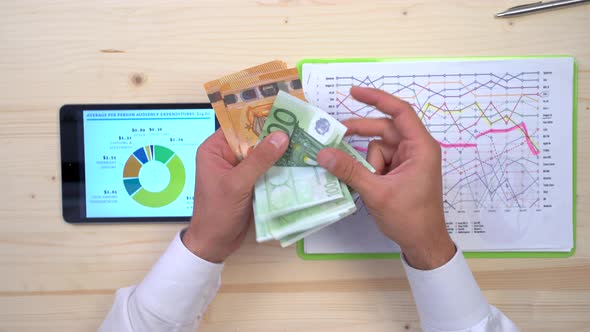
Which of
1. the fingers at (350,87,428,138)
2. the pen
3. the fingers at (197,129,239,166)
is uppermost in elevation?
the pen

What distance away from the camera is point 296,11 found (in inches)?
26.8

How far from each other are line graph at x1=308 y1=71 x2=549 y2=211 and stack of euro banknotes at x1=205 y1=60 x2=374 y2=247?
0.37 feet

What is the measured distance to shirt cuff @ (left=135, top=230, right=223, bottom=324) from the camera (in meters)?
0.60

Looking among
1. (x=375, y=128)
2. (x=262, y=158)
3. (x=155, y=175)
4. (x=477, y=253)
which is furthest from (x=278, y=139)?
(x=477, y=253)

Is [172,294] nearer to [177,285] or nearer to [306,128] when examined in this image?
[177,285]

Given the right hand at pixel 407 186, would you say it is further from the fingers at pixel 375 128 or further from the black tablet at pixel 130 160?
the black tablet at pixel 130 160

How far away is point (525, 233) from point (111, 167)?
66 cm

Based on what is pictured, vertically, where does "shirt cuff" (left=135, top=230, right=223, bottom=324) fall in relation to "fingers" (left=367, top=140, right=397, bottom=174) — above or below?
below

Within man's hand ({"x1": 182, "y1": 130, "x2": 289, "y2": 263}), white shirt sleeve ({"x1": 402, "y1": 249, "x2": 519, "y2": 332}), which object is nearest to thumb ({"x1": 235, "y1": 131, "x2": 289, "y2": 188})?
man's hand ({"x1": 182, "y1": 130, "x2": 289, "y2": 263})

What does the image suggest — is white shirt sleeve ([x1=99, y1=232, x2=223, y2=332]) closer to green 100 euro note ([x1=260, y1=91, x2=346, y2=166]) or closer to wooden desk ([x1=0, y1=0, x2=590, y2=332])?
wooden desk ([x1=0, y1=0, x2=590, y2=332])

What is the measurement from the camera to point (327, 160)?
53 cm

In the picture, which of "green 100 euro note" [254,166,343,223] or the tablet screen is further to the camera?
the tablet screen

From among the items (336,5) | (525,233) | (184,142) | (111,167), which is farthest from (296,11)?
(525,233)

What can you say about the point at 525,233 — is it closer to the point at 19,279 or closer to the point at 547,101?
the point at 547,101
